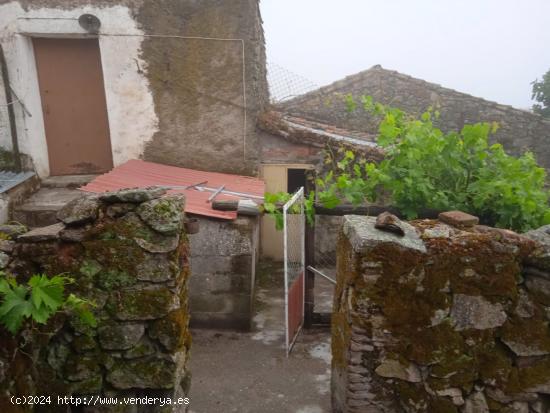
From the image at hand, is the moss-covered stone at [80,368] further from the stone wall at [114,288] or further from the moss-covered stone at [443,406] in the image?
the moss-covered stone at [443,406]

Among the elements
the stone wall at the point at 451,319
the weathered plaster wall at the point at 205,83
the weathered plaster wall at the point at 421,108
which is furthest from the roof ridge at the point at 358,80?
the stone wall at the point at 451,319

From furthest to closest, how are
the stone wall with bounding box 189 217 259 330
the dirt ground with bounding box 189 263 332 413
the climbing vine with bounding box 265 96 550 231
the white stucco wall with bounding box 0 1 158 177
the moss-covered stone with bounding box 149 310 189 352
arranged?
the white stucco wall with bounding box 0 1 158 177 → the stone wall with bounding box 189 217 259 330 → the climbing vine with bounding box 265 96 550 231 → the dirt ground with bounding box 189 263 332 413 → the moss-covered stone with bounding box 149 310 189 352

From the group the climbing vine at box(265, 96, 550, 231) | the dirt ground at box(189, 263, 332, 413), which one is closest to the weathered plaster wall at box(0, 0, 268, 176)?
the climbing vine at box(265, 96, 550, 231)

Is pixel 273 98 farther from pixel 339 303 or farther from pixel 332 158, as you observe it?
pixel 339 303

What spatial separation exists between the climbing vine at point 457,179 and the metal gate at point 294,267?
1.13 feet

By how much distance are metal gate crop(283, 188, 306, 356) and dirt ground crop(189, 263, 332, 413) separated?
25cm

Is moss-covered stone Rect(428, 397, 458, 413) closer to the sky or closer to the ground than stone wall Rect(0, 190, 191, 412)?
closer to the ground

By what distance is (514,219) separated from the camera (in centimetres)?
436

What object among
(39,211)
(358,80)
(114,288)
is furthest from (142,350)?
(358,80)

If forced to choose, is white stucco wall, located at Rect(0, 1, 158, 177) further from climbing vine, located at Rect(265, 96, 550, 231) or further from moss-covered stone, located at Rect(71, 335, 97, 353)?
moss-covered stone, located at Rect(71, 335, 97, 353)

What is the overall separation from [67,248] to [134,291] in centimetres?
47

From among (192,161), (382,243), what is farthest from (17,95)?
(382,243)

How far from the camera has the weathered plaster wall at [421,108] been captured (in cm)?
1214

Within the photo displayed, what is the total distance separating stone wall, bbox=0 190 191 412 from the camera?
233cm
